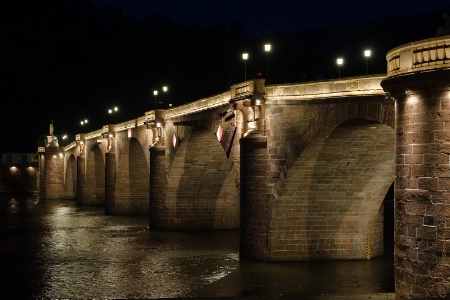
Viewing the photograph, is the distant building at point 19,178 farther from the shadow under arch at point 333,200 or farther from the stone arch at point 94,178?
the shadow under arch at point 333,200

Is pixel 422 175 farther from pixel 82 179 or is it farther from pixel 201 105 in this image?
pixel 82 179

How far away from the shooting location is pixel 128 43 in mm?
166500

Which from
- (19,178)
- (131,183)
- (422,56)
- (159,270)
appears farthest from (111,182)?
(19,178)

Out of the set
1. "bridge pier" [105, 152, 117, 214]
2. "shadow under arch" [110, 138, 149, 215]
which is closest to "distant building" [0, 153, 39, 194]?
"bridge pier" [105, 152, 117, 214]

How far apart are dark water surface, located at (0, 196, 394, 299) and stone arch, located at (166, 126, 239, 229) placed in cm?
132

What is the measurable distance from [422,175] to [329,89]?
798 centimetres

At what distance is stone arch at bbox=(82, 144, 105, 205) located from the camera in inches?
2628

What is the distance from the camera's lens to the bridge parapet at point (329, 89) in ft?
70.7

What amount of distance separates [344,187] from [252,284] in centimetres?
599

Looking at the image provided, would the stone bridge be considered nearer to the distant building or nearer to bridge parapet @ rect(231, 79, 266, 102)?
bridge parapet @ rect(231, 79, 266, 102)

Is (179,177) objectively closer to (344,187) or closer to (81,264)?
(81,264)

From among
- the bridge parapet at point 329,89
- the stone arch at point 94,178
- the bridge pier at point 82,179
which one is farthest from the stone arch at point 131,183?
the bridge parapet at point 329,89

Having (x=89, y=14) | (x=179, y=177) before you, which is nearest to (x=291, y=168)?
(x=179, y=177)

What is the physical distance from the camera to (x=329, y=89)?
23469 mm
